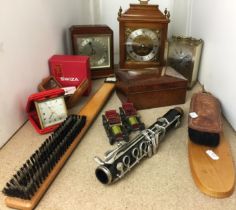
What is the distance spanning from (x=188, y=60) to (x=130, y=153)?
524 millimetres

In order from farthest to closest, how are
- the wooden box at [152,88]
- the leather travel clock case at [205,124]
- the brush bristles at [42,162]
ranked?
the wooden box at [152,88]
the leather travel clock case at [205,124]
the brush bristles at [42,162]

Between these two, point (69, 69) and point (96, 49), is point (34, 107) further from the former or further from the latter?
point (96, 49)

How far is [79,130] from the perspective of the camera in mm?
707

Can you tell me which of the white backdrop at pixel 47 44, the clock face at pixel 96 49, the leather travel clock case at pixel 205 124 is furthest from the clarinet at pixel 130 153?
the clock face at pixel 96 49

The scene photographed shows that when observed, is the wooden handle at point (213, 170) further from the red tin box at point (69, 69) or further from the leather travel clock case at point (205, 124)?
the red tin box at point (69, 69)

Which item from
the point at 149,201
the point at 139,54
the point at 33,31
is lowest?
the point at 149,201

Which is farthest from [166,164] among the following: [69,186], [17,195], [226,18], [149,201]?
[226,18]

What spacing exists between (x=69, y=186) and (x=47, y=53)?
1.70ft

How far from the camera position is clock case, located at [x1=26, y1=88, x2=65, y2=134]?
72 centimetres

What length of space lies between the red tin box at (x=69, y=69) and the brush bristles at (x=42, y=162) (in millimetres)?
218

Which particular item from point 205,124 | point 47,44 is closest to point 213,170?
point 205,124

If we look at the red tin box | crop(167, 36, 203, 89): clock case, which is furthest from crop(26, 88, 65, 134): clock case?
crop(167, 36, 203, 89): clock case

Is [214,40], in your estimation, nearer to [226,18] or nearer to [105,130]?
[226,18]

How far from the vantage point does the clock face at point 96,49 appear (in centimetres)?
101
